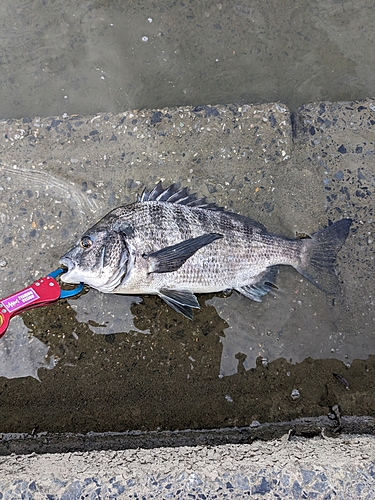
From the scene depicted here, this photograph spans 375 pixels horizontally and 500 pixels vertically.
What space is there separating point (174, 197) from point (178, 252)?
23.4 inches

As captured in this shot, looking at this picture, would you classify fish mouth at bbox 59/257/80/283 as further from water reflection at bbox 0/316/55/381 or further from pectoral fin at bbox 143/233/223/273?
water reflection at bbox 0/316/55/381

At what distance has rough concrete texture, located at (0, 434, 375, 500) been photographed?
8.86 feet

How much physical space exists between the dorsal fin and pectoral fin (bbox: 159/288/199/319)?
0.75 m

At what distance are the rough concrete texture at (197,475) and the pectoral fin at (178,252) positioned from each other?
1459mm

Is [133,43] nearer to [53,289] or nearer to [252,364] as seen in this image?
[53,289]

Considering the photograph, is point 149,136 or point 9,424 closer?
point 9,424

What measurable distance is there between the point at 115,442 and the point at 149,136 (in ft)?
9.13

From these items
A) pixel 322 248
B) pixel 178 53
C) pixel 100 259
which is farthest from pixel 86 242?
pixel 178 53

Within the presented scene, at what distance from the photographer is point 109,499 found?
105 inches

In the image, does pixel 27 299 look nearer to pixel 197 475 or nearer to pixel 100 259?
pixel 100 259

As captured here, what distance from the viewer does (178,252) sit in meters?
2.90

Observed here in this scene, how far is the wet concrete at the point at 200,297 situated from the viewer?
339 centimetres

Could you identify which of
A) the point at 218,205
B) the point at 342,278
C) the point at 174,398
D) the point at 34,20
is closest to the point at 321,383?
the point at 342,278

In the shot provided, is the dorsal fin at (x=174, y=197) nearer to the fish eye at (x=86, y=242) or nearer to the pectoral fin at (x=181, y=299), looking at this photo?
the fish eye at (x=86, y=242)
